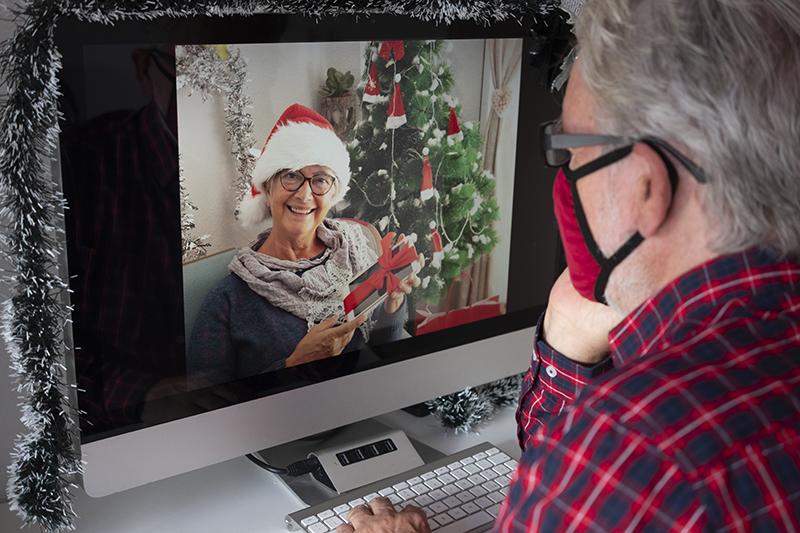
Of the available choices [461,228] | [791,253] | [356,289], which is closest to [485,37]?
[461,228]

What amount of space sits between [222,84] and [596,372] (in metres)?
0.53

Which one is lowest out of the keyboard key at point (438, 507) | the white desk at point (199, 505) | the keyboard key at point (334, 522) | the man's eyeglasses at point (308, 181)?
the white desk at point (199, 505)

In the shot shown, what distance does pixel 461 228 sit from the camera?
1275 mm

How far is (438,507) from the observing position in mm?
1127

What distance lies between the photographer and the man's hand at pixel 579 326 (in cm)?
110

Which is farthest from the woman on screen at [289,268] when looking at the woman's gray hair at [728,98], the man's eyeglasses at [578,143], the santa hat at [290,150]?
the woman's gray hair at [728,98]

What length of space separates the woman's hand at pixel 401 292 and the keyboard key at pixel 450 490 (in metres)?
0.23

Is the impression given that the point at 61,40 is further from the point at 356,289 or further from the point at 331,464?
the point at 331,464

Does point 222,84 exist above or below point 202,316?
above

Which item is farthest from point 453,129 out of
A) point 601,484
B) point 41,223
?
point 601,484

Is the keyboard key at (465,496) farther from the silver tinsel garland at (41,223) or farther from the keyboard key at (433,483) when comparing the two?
the silver tinsel garland at (41,223)

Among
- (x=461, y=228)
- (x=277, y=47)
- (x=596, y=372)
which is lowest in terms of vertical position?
(x=596, y=372)

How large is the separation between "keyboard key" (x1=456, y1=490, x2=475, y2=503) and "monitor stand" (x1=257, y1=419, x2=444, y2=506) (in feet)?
0.40

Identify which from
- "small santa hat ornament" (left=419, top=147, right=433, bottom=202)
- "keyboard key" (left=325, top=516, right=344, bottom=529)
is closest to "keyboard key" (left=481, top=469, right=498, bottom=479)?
"keyboard key" (left=325, top=516, right=344, bottom=529)
